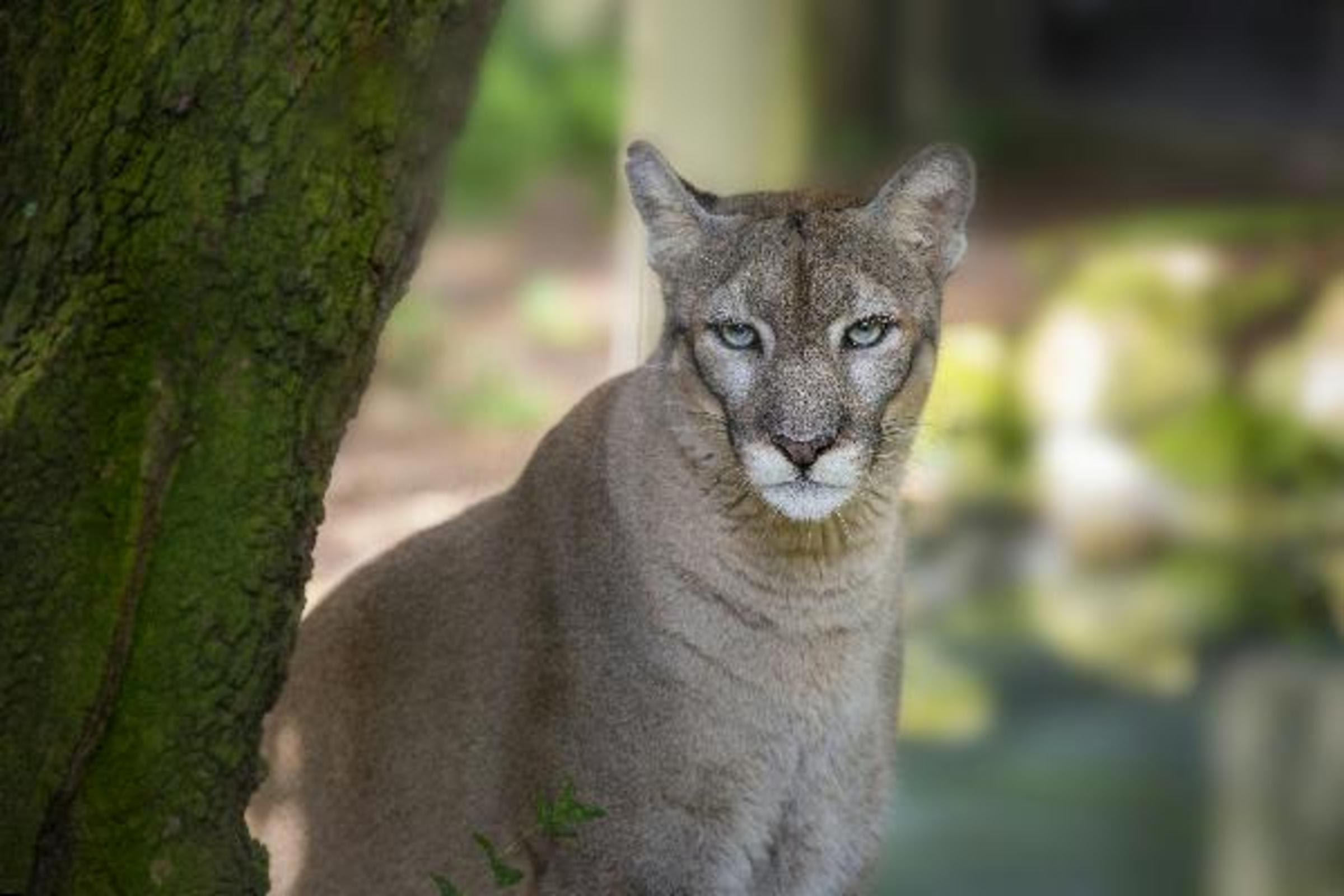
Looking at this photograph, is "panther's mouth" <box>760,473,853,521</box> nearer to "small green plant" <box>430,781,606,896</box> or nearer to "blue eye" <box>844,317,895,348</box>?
"blue eye" <box>844,317,895,348</box>

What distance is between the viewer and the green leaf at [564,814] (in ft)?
16.2

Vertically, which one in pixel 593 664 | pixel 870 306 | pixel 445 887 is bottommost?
pixel 445 887

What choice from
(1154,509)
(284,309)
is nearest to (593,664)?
(284,309)

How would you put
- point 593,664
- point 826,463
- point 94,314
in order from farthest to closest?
point 593,664
point 826,463
point 94,314

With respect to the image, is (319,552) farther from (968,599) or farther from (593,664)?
(968,599)

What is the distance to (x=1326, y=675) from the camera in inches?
489

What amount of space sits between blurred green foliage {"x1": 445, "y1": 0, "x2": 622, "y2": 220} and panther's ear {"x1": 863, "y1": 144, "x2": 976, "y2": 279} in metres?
12.1

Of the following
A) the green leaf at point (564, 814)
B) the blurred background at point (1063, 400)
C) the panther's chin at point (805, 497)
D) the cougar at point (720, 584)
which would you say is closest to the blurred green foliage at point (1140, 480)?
the blurred background at point (1063, 400)

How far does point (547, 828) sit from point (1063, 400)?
9507 mm

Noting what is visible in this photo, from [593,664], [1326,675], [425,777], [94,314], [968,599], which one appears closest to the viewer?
[94,314]

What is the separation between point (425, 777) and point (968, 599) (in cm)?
819

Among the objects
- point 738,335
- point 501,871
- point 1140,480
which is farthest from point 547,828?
point 1140,480

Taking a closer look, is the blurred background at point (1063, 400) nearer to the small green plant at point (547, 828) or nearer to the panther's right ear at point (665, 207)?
the panther's right ear at point (665, 207)

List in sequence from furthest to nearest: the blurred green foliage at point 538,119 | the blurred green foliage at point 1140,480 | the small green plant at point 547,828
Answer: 1. the blurred green foliage at point 538,119
2. the blurred green foliage at point 1140,480
3. the small green plant at point 547,828
